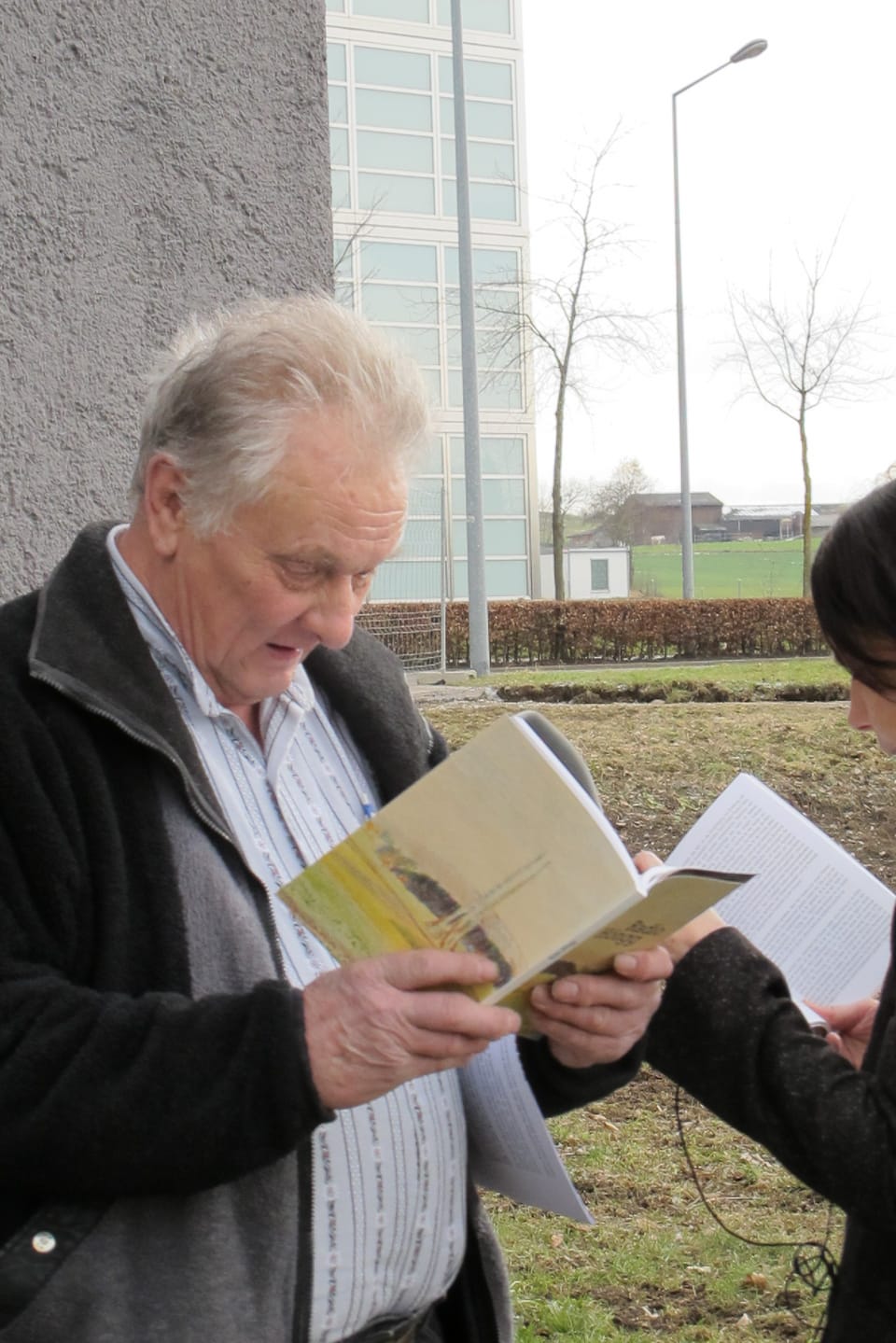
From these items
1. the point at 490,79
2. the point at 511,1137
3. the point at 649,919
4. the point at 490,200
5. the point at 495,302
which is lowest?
the point at 511,1137

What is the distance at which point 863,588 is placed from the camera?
176 cm

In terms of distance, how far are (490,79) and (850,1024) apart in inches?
1207

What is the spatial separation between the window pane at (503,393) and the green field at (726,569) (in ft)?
27.7

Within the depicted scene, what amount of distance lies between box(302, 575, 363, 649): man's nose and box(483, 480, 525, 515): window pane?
28.6m

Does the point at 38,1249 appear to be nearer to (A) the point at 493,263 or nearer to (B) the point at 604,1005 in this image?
(B) the point at 604,1005

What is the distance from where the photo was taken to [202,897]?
1618 mm

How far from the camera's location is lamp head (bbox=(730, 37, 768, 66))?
818 inches

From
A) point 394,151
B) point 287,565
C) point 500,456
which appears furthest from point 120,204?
point 394,151

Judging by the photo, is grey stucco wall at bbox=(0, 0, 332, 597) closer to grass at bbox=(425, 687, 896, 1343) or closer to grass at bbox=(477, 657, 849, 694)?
grass at bbox=(425, 687, 896, 1343)

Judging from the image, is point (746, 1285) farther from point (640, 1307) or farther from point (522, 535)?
point (522, 535)

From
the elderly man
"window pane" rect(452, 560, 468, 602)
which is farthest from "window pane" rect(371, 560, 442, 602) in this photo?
the elderly man

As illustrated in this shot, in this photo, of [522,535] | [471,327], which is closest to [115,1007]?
[471,327]

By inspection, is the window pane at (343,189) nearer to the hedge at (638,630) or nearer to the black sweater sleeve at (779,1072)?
the hedge at (638,630)

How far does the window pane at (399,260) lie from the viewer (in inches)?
1158
